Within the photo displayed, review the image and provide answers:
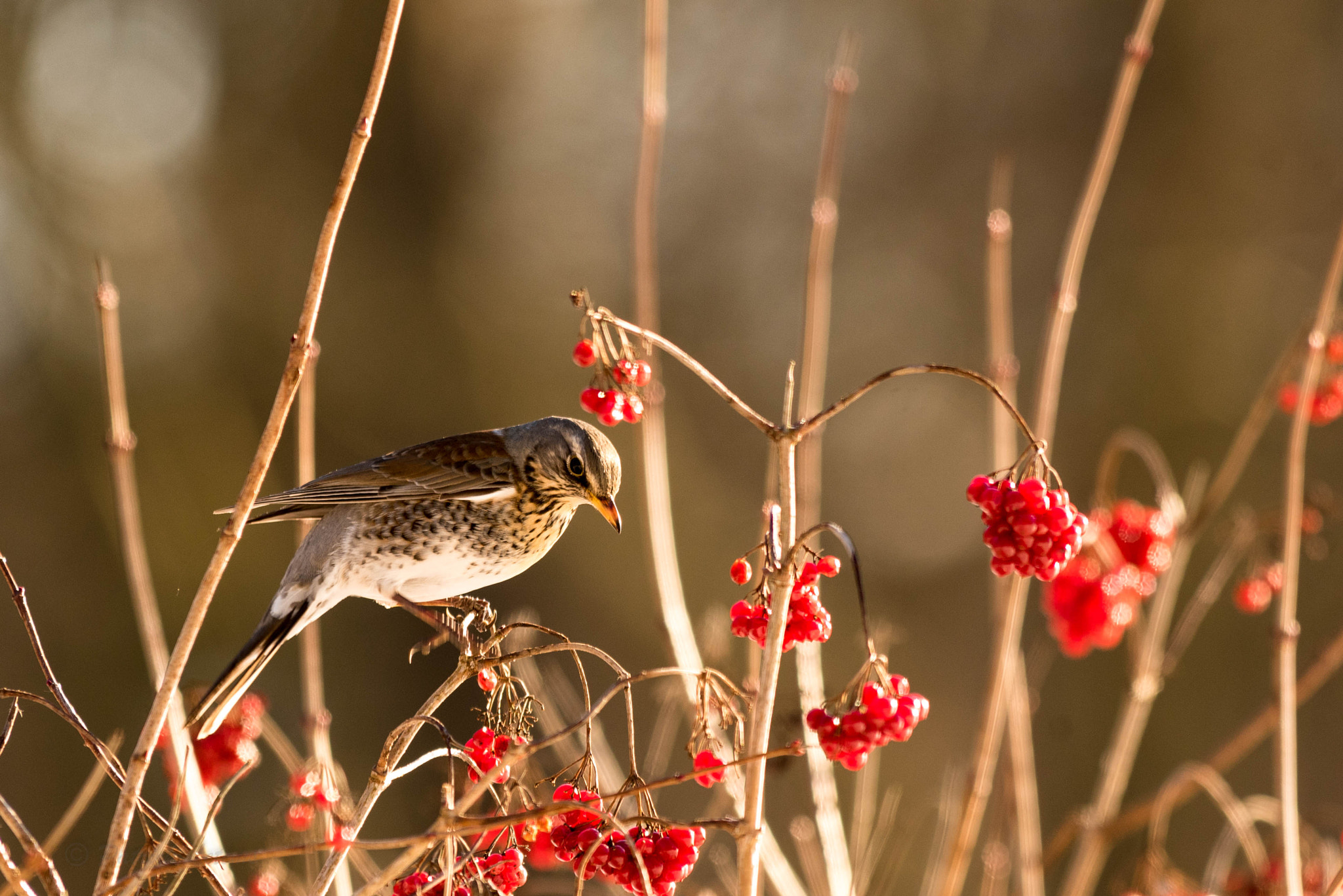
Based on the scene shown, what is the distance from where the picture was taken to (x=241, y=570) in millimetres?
6320

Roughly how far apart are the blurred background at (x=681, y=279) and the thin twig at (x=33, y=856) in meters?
4.93

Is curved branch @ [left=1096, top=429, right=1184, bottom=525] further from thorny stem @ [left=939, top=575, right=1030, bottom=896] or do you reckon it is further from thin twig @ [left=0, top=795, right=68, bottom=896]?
thin twig @ [left=0, top=795, right=68, bottom=896]

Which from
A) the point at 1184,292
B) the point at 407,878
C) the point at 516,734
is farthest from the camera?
the point at 1184,292

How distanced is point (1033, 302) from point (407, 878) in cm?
635

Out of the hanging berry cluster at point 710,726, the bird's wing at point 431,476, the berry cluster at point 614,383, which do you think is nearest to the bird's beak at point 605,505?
the bird's wing at point 431,476

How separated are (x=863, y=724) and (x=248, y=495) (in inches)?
26.1

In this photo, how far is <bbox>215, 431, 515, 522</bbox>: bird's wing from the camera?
2.41 m

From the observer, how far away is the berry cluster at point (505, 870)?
52.2 inches

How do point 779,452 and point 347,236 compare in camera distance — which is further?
point 347,236

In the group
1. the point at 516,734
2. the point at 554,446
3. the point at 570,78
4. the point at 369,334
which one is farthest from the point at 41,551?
the point at 516,734

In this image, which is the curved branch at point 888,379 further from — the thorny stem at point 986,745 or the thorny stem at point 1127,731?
the thorny stem at point 1127,731

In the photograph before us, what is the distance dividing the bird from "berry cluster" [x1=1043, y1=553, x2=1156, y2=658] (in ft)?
3.05

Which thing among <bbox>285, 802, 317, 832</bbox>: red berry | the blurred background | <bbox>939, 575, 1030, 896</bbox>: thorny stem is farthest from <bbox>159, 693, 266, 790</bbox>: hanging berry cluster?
the blurred background

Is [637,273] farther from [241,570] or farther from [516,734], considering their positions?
[241,570]
